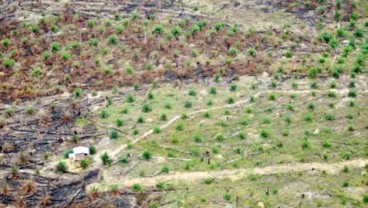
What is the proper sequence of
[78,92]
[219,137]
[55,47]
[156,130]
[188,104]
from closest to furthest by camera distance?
[219,137] < [156,130] < [188,104] < [78,92] < [55,47]

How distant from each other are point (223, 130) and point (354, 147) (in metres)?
4.93

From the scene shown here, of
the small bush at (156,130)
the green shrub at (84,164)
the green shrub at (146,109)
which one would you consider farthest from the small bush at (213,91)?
the green shrub at (84,164)

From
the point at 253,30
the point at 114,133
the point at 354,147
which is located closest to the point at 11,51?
the point at 114,133

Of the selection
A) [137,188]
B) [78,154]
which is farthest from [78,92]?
[137,188]

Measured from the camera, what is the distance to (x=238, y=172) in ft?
88.7

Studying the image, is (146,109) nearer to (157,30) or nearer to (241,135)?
(241,135)

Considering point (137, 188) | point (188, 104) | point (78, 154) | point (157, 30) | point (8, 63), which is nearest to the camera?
point (137, 188)

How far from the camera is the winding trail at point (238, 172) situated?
26.7 metres

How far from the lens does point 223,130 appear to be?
29594 mm

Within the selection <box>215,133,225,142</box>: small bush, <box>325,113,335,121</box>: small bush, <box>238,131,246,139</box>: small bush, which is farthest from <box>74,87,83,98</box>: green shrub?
<box>325,113,335,121</box>: small bush

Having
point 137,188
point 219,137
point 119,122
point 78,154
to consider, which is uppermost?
point 119,122

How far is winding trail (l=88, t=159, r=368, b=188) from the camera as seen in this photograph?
26672 millimetres

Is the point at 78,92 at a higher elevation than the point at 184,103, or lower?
higher

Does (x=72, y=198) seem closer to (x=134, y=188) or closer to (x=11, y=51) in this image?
(x=134, y=188)
